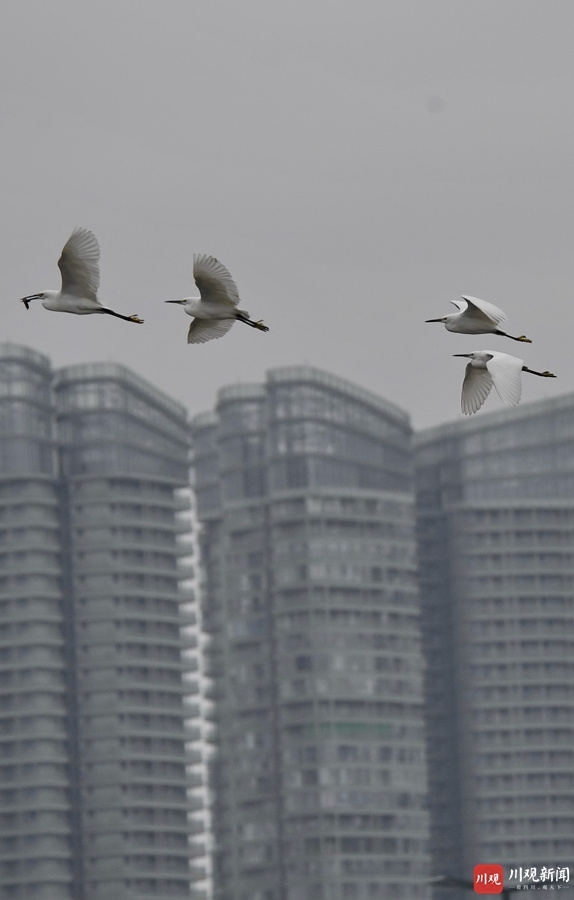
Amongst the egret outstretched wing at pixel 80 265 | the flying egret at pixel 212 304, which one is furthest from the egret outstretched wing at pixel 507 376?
the egret outstretched wing at pixel 80 265

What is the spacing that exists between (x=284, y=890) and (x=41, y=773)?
80.5 feet

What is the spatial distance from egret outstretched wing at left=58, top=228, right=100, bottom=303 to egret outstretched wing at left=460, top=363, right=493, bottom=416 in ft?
20.5

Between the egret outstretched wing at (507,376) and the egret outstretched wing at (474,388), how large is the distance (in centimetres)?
95

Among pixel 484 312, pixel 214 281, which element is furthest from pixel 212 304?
pixel 484 312

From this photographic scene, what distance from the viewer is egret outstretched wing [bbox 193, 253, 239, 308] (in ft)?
108

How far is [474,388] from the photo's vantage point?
35344 millimetres

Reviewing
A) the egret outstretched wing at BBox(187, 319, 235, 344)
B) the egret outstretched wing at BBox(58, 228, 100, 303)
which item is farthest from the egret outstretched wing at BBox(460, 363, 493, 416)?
the egret outstretched wing at BBox(58, 228, 100, 303)

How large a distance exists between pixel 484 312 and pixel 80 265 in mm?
6379

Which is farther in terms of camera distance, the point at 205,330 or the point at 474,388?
the point at 474,388

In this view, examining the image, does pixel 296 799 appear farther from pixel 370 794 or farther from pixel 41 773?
pixel 41 773

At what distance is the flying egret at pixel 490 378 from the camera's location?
3178cm

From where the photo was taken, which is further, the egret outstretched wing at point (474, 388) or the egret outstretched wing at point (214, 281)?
the egret outstretched wing at point (474, 388)

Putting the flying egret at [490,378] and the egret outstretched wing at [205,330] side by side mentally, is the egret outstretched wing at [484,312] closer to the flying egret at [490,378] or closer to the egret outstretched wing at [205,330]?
the flying egret at [490,378]

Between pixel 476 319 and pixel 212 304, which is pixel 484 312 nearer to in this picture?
pixel 476 319
